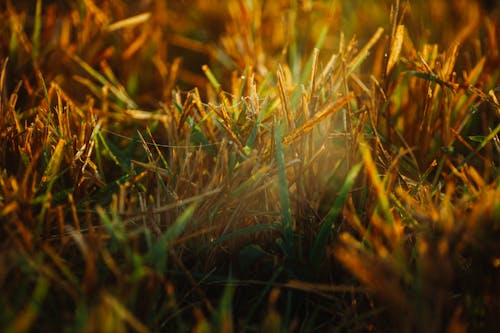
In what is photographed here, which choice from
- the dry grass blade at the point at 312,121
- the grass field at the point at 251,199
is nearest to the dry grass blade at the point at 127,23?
the grass field at the point at 251,199

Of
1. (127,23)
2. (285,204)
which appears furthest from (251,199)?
(127,23)

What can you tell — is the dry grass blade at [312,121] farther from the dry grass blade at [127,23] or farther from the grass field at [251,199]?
the dry grass blade at [127,23]

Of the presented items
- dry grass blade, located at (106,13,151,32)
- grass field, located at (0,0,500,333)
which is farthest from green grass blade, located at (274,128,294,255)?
dry grass blade, located at (106,13,151,32)

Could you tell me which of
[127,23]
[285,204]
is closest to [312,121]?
[285,204]

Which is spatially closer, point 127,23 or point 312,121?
point 312,121

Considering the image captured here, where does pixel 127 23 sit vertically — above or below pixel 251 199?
above

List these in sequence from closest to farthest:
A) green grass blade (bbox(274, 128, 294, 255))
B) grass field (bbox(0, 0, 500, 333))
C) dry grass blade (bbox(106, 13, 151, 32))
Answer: grass field (bbox(0, 0, 500, 333)) < green grass blade (bbox(274, 128, 294, 255)) < dry grass blade (bbox(106, 13, 151, 32))

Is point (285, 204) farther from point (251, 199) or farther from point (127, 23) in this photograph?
point (127, 23)

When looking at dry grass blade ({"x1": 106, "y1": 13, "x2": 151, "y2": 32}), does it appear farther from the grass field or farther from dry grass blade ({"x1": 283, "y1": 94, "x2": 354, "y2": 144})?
dry grass blade ({"x1": 283, "y1": 94, "x2": 354, "y2": 144})

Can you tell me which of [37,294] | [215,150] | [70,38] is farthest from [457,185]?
[70,38]
